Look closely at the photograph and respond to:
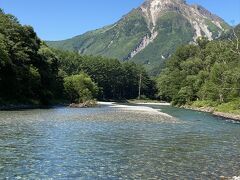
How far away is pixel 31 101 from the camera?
100250mm

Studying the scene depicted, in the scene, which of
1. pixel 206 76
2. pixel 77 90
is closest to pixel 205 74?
pixel 206 76

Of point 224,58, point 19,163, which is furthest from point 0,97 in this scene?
point 19,163

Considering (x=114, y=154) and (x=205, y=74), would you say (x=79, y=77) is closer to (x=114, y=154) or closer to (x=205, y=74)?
(x=205, y=74)

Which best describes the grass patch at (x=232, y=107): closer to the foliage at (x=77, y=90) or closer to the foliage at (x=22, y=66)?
the foliage at (x=22, y=66)

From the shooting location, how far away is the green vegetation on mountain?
9402cm

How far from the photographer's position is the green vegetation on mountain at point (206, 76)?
308 feet

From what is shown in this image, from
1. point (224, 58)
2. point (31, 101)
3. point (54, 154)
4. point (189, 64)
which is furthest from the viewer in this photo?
point (189, 64)

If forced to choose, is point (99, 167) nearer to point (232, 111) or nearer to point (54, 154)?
point (54, 154)

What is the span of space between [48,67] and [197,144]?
8657 centimetres

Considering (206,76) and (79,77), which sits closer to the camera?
(206,76)

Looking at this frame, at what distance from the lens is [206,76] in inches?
4754

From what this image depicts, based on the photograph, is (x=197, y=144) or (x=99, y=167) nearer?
(x=99, y=167)

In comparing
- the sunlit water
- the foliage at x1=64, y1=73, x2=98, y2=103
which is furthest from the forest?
the sunlit water

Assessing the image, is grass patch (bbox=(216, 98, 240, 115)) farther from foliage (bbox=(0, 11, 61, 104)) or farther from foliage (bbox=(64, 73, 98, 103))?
foliage (bbox=(64, 73, 98, 103))
